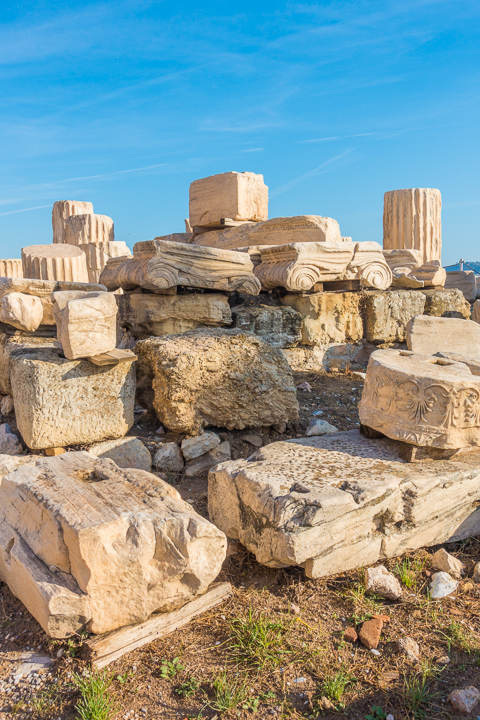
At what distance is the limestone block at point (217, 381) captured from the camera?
353 centimetres

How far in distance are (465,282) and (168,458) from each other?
6.96 meters

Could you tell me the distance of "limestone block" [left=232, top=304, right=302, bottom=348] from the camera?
509cm

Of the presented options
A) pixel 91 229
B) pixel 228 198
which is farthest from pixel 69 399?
pixel 91 229

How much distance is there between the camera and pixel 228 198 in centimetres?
800

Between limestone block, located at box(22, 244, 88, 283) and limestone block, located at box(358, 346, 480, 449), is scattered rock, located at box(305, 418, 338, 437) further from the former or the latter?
limestone block, located at box(22, 244, 88, 283)

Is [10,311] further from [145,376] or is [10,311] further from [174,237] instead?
[174,237]

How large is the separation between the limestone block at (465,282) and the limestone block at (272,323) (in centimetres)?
461

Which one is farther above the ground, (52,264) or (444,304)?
(52,264)

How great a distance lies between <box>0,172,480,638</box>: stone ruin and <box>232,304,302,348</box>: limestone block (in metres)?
0.02

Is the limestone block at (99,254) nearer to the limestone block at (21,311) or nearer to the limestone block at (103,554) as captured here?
the limestone block at (21,311)

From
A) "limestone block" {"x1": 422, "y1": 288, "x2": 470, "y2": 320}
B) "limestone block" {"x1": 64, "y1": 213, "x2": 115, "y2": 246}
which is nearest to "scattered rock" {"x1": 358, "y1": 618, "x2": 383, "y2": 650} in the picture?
"limestone block" {"x1": 422, "y1": 288, "x2": 470, "y2": 320}

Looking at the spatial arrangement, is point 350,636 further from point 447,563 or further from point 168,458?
point 168,458

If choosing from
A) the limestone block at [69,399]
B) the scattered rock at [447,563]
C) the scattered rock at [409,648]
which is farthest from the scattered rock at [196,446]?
the scattered rock at [409,648]

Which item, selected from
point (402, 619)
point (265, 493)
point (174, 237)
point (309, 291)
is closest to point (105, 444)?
point (265, 493)
